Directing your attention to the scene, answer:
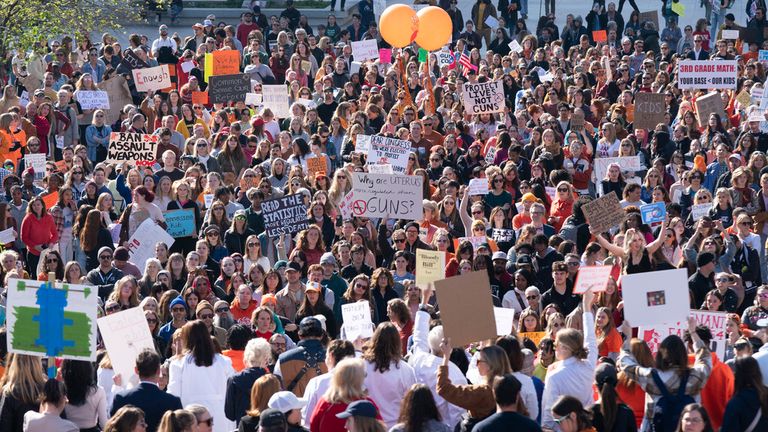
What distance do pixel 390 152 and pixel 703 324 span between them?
7.99m

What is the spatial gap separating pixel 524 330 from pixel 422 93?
38.2ft

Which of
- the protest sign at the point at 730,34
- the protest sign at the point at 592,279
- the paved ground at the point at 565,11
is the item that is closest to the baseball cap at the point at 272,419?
the protest sign at the point at 592,279

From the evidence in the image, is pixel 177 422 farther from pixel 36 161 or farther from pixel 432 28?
pixel 432 28

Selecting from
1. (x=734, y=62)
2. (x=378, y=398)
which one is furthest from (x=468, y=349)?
(x=734, y=62)

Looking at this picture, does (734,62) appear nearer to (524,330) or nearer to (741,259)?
(741,259)

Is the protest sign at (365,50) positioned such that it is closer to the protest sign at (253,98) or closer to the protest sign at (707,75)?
the protest sign at (253,98)

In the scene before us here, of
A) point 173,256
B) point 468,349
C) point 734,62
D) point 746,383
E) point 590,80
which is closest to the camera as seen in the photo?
point 746,383

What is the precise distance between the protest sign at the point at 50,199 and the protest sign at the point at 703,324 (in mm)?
8443

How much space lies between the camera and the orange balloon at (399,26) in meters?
26.5

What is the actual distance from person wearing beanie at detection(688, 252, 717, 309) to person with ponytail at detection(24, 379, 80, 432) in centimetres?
736

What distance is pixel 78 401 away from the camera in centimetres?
979

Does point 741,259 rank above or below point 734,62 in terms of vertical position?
below

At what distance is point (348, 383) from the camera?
30.7 feet

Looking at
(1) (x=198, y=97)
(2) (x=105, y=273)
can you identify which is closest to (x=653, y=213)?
(2) (x=105, y=273)
